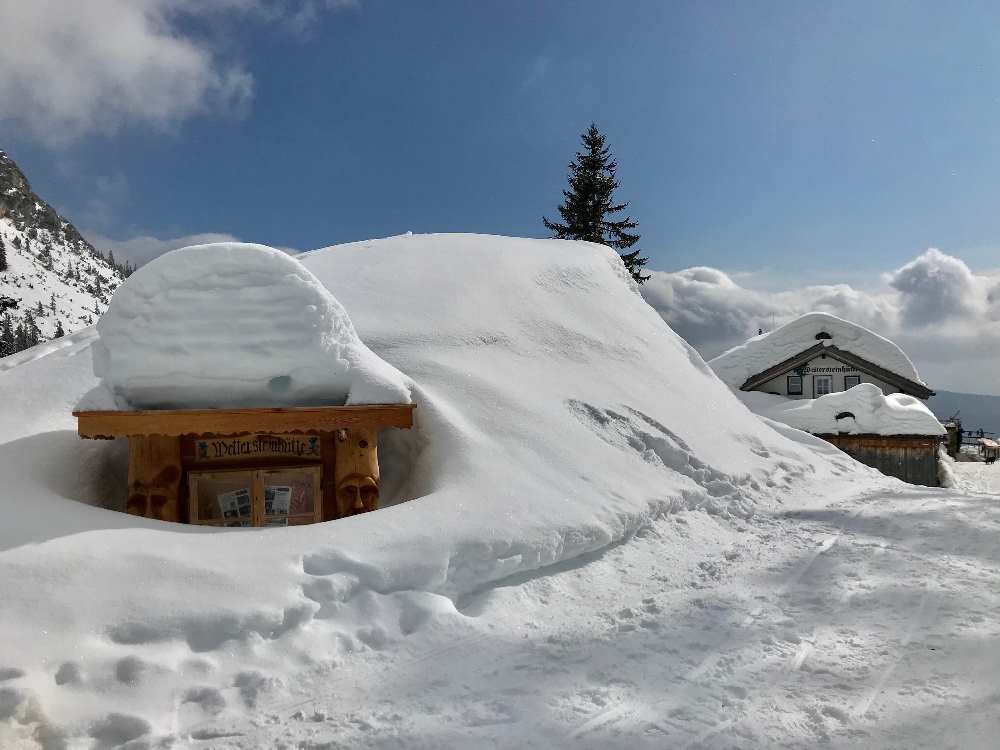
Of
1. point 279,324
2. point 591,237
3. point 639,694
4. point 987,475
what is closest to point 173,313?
point 279,324

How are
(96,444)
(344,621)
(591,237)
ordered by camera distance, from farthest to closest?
(591,237) < (96,444) < (344,621)

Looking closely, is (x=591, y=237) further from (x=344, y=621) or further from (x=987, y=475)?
(x=344, y=621)

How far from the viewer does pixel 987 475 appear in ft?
87.4

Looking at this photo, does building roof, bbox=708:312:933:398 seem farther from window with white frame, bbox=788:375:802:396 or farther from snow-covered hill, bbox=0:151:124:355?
snow-covered hill, bbox=0:151:124:355

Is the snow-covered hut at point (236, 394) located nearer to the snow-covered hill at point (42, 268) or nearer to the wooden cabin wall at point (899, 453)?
the wooden cabin wall at point (899, 453)

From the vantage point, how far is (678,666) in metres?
4.05

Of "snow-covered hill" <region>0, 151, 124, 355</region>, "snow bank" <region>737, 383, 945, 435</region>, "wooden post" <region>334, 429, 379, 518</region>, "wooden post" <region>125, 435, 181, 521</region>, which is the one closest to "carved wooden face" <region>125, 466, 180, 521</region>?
"wooden post" <region>125, 435, 181, 521</region>

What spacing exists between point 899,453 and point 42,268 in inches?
8068

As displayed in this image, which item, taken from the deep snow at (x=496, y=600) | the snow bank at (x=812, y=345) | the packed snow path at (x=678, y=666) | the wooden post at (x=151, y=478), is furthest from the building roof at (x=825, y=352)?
the wooden post at (x=151, y=478)

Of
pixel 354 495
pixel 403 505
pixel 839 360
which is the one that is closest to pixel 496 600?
pixel 403 505

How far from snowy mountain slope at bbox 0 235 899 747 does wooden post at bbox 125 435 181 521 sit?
64cm

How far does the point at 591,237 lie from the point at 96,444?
27421 mm

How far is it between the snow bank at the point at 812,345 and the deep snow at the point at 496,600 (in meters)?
18.3

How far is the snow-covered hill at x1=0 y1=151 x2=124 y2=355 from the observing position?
146 m
